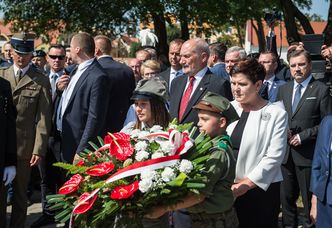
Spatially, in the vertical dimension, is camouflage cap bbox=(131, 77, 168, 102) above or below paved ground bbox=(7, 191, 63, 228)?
above

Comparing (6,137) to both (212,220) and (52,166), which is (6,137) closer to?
(52,166)

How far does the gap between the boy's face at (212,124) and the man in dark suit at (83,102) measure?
1912 millimetres

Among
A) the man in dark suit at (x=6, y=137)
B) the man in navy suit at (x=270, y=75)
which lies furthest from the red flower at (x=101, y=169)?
the man in navy suit at (x=270, y=75)

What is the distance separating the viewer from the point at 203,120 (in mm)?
3602

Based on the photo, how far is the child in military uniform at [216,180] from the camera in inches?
128

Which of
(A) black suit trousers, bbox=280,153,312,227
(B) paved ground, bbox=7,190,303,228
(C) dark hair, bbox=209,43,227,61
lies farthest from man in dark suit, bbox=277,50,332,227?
(C) dark hair, bbox=209,43,227,61

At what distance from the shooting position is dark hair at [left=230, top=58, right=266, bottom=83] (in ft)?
13.6

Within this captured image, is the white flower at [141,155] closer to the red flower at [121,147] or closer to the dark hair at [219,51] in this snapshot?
the red flower at [121,147]

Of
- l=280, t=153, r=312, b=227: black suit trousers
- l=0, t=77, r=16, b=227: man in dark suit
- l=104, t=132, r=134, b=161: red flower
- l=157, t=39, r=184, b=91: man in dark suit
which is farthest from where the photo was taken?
l=157, t=39, r=184, b=91: man in dark suit

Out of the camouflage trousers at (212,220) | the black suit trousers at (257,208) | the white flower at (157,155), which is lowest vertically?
the black suit trousers at (257,208)

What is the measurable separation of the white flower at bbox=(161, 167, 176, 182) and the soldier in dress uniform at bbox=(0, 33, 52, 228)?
3.17 m

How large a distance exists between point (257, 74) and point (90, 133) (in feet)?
6.24

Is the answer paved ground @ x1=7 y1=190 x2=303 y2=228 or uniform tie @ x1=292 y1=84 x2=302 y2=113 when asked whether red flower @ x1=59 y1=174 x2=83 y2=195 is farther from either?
paved ground @ x1=7 y1=190 x2=303 y2=228

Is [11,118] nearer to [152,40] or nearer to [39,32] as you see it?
[152,40]
